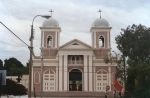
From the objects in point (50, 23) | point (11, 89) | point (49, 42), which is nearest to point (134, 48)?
point (11, 89)

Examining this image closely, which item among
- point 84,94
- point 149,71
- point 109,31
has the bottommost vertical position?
point 84,94

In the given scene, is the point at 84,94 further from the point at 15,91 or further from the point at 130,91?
the point at 15,91

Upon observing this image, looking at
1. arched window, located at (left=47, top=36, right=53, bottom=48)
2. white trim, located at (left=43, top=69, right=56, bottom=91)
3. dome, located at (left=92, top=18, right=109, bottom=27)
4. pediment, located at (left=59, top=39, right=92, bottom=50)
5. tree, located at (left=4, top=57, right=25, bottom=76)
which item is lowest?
white trim, located at (left=43, top=69, right=56, bottom=91)

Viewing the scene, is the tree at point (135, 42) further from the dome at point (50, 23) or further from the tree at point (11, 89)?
the dome at point (50, 23)

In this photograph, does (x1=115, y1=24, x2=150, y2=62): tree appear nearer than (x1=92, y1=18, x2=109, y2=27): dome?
Yes

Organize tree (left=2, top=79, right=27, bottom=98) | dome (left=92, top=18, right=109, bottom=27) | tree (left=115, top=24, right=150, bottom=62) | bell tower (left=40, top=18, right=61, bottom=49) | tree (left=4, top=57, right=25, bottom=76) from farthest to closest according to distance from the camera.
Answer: tree (left=4, top=57, right=25, bottom=76)
dome (left=92, top=18, right=109, bottom=27)
bell tower (left=40, top=18, right=61, bottom=49)
tree (left=115, top=24, right=150, bottom=62)
tree (left=2, top=79, right=27, bottom=98)

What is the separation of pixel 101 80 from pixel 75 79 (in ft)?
19.9

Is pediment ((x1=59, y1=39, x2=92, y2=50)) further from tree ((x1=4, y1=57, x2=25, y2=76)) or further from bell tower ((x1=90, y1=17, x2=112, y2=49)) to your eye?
tree ((x1=4, y1=57, x2=25, y2=76))

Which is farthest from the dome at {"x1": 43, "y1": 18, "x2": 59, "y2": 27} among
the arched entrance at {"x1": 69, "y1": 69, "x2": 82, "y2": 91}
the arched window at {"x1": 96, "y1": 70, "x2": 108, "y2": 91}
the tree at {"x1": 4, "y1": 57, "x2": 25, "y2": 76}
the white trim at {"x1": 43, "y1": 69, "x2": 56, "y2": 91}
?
the tree at {"x1": 4, "y1": 57, "x2": 25, "y2": 76}

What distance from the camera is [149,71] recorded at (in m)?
34.7

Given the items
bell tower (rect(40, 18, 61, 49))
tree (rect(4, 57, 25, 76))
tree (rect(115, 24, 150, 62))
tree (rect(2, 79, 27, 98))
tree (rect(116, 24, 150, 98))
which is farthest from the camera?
tree (rect(4, 57, 25, 76))

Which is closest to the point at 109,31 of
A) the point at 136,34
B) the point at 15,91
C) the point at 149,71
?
the point at 136,34

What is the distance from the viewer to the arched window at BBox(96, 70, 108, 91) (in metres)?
70.9

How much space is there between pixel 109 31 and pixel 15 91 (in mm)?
49366
